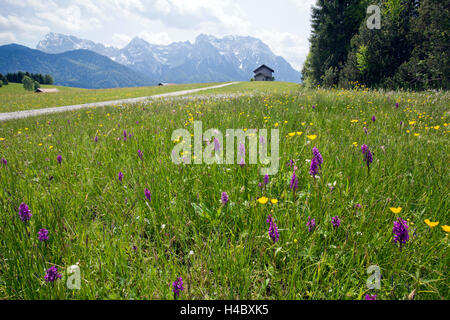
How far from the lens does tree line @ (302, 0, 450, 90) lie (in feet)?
49.9

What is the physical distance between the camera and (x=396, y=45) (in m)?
19.5

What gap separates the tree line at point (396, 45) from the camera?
15195 mm

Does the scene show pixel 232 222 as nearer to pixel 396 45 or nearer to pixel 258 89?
pixel 258 89

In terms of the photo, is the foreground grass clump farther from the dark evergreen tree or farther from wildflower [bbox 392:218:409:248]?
the dark evergreen tree

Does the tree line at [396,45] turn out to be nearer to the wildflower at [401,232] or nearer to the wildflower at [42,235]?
the wildflower at [401,232]

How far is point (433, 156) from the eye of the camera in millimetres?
2697

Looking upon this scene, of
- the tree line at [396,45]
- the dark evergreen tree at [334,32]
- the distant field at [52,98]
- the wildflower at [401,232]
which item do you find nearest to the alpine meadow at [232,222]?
the wildflower at [401,232]

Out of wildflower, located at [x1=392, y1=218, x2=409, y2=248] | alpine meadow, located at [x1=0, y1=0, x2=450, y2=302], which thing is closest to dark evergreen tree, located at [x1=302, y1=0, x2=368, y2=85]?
alpine meadow, located at [x1=0, y1=0, x2=450, y2=302]

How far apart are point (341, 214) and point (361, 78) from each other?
24921mm

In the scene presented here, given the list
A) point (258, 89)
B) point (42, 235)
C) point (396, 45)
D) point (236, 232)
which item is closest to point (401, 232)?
point (236, 232)

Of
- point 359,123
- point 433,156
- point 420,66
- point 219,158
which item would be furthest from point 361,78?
point 219,158

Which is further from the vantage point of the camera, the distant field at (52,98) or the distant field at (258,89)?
the distant field at (52,98)

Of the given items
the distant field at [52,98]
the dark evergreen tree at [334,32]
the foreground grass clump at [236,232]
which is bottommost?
the foreground grass clump at [236,232]

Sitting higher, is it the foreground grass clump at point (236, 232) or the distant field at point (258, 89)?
the distant field at point (258, 89)
